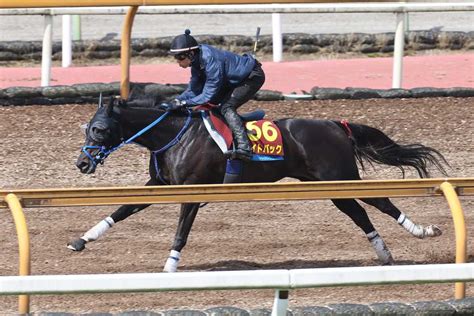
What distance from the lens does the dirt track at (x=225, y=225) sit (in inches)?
305

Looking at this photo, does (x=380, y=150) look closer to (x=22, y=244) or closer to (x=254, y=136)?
(x=254, y=136)

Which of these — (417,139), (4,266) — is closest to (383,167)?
(417,139)

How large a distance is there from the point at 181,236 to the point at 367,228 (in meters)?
1.35

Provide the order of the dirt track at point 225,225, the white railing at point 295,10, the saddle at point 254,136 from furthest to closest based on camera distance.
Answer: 1. the white railing at point 295,10
2. the saddle at point 254,136
3. the dirt track at point 225,225

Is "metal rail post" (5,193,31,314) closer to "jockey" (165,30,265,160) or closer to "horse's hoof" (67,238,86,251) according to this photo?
"horse's hoof" (67,238,86,251)

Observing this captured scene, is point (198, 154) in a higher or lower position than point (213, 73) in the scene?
lower

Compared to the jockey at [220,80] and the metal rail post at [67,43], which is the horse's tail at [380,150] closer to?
the jockey at [220,80]

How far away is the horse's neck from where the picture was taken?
8727 millimetres

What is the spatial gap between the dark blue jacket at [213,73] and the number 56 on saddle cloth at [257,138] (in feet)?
0.52

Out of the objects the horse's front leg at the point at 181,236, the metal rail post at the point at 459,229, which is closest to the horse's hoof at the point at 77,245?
the horse's front leg at the point at 181,236

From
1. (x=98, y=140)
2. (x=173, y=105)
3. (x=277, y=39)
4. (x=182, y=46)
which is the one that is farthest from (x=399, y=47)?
(x=98, y=140)

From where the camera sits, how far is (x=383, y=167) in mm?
11438

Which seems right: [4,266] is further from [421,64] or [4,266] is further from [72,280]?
[421,64]

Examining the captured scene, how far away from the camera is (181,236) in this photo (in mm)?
8406
